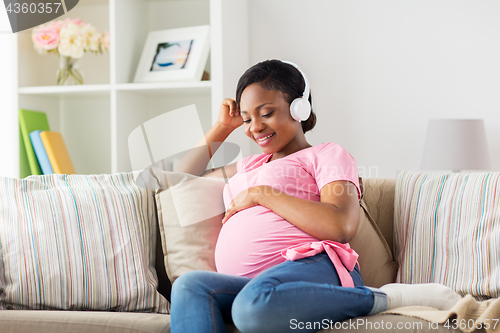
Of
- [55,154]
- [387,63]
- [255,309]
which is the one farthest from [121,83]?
[255,309]

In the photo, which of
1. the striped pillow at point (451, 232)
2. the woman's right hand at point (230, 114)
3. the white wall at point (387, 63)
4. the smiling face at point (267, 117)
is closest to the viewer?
the striped pillow at point (451, 232)

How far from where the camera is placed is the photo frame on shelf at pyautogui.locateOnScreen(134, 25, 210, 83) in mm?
2094

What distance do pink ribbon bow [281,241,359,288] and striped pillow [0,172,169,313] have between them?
41 centimetres

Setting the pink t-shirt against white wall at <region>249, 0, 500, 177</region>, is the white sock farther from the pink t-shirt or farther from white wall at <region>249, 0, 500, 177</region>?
white wall at <region>249, 0, 500, 177</region>

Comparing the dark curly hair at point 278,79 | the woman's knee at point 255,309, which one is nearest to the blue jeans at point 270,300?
the woman's knee at point 255,309

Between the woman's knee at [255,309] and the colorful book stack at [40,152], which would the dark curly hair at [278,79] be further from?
the colorful book stack at [40,152]

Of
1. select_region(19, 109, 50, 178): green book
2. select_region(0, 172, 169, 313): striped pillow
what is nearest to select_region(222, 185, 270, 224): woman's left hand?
select_region(0, 172, 169, 313): striped pillow

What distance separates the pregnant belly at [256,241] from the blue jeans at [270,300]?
8 cm

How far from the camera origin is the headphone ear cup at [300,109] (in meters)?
1.28

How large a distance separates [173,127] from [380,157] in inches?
49.4

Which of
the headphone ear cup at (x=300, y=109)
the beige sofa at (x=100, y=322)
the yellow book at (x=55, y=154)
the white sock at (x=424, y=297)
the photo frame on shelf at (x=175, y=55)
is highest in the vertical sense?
the photo frame on shelf at (x=175, y=55)

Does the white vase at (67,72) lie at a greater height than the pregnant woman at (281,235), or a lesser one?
greater

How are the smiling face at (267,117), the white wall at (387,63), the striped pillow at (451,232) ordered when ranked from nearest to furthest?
1. the striped pillow at (451,232)
2. the smiling face at (267,117)
3. the white wall at (387,63)

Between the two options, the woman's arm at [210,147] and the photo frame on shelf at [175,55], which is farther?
the photo frame on shelf at [175,55]
